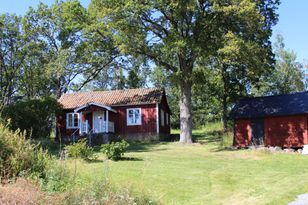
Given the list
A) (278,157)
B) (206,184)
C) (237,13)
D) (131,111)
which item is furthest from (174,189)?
(131,111)

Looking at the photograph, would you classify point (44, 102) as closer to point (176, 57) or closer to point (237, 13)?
point (176, 57)

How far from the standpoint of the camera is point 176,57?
3219 cm

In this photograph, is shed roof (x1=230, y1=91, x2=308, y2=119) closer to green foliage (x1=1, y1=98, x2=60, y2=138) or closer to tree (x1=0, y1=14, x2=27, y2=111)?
green foliage (x1=1, y1=98, x2=60, y2=138)

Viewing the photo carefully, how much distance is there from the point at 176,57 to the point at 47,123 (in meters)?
11.7

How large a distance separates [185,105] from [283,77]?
97.0 ft

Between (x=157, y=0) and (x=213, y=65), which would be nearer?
(x=157, y=0)

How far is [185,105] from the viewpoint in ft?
105

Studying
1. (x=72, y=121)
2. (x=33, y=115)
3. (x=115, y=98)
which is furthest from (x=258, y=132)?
(x=72, y=121)

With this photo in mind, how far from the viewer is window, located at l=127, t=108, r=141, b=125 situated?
3602cm

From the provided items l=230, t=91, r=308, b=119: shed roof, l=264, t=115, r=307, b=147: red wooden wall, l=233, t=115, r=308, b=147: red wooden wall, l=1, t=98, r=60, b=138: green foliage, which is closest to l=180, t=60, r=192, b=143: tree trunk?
l=230, t=91, r=308, b=119: shed roof

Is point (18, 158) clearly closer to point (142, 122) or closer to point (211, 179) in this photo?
point (211, 179)

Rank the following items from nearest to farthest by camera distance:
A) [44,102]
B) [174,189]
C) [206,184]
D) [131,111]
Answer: [174,189]
[206,184]
[44,102]
[131,111]

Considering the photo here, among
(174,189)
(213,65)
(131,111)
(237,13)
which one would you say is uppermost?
(237,13)

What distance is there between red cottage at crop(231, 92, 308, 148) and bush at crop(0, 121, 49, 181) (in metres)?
21.1
